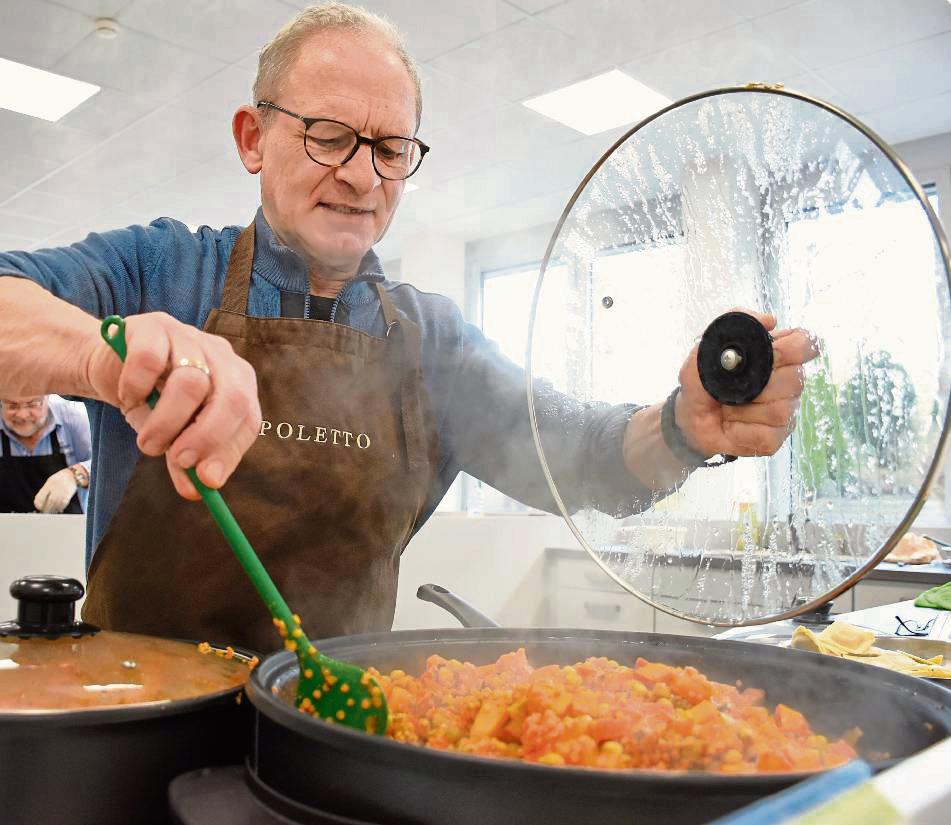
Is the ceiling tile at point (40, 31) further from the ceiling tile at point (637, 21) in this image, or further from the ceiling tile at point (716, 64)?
the ceiling tile at point (716, 64)

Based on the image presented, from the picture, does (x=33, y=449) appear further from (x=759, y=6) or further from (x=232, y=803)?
(x=232, y=803)

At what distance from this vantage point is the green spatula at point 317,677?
0.67 m

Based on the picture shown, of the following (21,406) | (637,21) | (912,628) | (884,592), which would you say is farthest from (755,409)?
(21,406)

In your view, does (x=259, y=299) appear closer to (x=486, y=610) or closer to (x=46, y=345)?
(x=46, y=345)

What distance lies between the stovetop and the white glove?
11.5 ft

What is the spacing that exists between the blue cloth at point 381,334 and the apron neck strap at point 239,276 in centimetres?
1

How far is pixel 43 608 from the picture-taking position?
741 mm

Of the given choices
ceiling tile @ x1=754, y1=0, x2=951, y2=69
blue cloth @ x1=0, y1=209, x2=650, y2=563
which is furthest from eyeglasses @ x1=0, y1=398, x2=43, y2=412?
ceiling tile @ x1=754, y1=0, x2=951, y2=69

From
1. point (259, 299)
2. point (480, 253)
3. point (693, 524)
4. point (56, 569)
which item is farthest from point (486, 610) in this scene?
point (480, 253)

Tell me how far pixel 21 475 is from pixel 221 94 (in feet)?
7.14

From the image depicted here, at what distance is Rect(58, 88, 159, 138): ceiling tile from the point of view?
180 inches

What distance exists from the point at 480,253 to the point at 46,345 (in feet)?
19.8

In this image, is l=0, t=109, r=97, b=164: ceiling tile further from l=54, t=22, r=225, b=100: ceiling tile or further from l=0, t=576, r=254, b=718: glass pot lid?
l=0, t=576, r=254, b=718: glass pot lid

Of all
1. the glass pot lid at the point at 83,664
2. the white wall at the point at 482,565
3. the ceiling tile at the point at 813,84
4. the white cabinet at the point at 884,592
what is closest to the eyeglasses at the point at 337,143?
the glass pot lid at the point at 83,664
